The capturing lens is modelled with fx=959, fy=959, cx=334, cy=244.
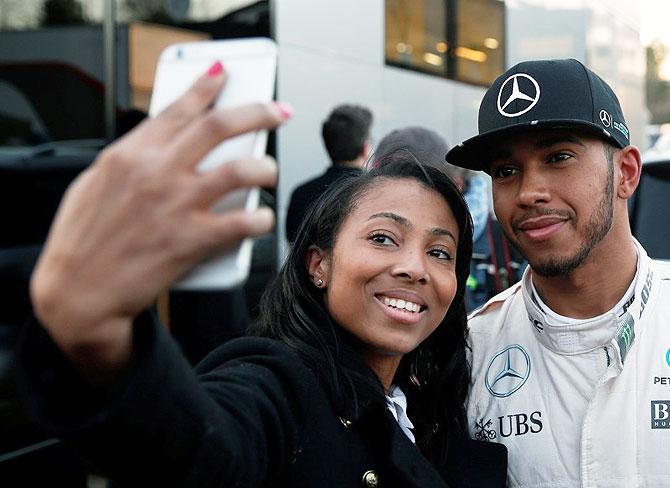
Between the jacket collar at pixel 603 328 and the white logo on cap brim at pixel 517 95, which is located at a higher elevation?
the white logo on cap brim at pixel 517 95

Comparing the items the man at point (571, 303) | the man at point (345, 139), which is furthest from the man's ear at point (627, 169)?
the man at point (345, 139)

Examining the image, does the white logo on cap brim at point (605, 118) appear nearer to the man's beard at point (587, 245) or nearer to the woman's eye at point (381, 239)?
the man's beard at point (587, 245)

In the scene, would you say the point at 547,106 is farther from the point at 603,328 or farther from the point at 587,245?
the point at 603,328

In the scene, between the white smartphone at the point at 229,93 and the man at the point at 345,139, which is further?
the man at the point at 345,139

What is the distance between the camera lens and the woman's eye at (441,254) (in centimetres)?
231

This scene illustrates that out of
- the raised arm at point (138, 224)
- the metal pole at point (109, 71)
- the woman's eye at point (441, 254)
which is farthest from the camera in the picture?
the metal pole at point (109, 71)

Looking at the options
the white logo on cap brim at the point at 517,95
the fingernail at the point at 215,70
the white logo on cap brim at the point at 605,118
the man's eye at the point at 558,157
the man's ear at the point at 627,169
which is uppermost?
the fingernail at the point at 215,70

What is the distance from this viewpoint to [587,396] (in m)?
2.35

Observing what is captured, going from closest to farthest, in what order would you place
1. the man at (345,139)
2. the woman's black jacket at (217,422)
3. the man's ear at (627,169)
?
the woman's black jacket at (217,422) → the man's ear at (627,169) → the man at (345,139)

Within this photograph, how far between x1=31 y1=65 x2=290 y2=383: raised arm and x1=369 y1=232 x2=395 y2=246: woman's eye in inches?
43.8

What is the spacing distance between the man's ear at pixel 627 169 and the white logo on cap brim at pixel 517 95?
0.30m

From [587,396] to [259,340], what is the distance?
904mm

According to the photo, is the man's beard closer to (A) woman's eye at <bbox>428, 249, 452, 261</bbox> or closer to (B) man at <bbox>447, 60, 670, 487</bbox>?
(B) man at <bbox>447, 60, 670, 487</bbox>

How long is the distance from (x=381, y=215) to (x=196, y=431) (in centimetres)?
106
